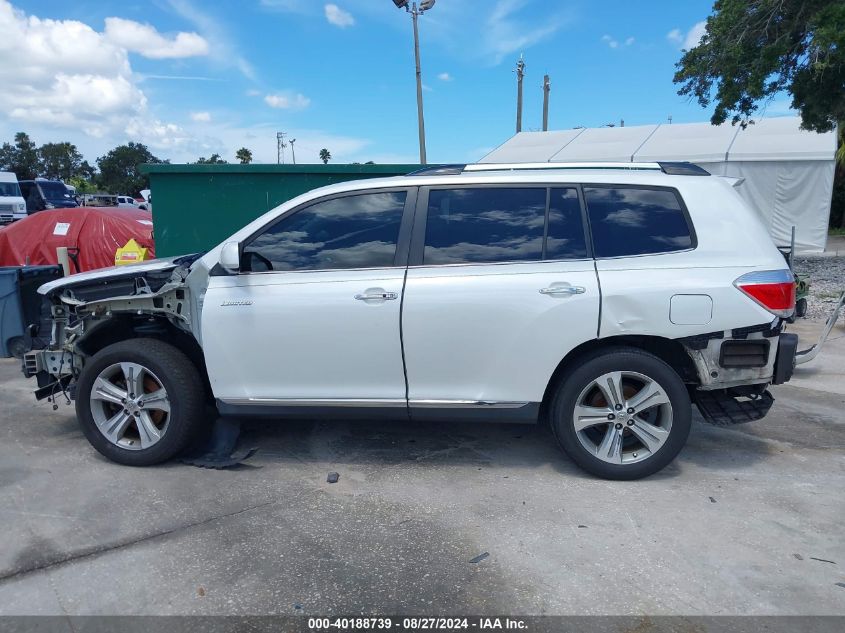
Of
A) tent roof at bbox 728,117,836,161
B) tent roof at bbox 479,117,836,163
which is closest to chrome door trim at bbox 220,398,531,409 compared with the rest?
tent roof at bbox 479,117,836,163

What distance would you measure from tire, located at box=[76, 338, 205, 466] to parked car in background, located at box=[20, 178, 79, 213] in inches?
1161

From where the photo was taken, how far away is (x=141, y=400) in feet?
14.1

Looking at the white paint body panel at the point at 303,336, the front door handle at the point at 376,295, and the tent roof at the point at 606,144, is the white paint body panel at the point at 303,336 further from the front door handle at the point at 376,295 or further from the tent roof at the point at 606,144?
the tent roof at the point at 606,144

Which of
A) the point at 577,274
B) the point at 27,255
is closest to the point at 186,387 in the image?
the point at 577,274

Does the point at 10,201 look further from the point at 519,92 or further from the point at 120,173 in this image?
the point at 120,173

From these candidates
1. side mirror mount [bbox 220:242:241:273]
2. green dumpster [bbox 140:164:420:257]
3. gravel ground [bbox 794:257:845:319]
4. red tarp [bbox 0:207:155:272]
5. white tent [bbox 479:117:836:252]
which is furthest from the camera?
white tent [bbox 479:117:836:252]

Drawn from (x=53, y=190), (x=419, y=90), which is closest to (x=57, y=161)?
(x=53, y=190)

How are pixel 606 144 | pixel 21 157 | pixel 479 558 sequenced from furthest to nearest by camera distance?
pixel 21 157, pixel 606 144, pixel 479 558

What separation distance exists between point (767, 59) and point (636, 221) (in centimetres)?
874

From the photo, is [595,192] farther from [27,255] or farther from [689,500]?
[27,255]

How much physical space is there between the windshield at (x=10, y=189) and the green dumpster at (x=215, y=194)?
23.7 metres

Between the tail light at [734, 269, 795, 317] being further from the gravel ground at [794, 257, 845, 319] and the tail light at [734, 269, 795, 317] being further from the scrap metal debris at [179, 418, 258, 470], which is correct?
the gravel ground at [794, 257, 845, 319]

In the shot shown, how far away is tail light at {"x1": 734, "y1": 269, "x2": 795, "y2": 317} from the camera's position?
3781 millimetres

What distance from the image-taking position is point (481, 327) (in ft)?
12.8
